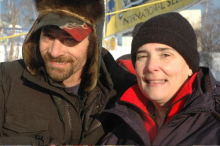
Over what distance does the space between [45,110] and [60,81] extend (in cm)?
26

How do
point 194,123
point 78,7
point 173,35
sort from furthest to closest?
point 78,7
point 173,35
point 194,123

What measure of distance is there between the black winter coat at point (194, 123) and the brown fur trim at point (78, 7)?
100 centimetres

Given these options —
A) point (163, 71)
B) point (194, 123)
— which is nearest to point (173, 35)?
point (163, 71)

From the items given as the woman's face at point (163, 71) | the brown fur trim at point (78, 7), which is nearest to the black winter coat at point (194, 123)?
the woman's face at point (163, 71)

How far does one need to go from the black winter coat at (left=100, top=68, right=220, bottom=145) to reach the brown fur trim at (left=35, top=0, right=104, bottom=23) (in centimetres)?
100

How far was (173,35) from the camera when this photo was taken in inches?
75.0

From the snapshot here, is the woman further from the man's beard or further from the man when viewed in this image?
the man's beard

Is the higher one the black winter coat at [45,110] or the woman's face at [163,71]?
the woman's face at [163,71]

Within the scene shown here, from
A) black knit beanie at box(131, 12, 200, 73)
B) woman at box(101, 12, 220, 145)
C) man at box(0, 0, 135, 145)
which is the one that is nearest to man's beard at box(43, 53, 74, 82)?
man at box(0, 0, 135, 145)

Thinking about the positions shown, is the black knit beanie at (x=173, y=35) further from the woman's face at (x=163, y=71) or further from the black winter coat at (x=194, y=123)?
the black winter coat at (x=194, y=123)

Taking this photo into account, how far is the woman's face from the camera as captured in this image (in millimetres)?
1921

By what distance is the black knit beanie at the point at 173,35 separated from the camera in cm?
190

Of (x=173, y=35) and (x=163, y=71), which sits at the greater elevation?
(x=173, y=35)

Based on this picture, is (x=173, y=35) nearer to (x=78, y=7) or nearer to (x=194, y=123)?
(x=194, y=123)
